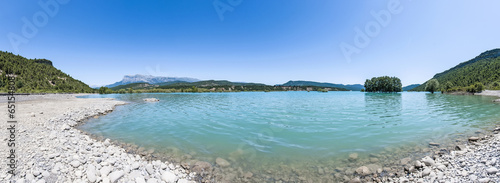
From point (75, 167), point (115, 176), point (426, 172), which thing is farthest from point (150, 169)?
point (426, 172)

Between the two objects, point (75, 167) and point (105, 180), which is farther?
point (75, 167)

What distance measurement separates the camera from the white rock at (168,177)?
6305 mm

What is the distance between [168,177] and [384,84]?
576 ft

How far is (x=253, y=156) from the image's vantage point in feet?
30.3

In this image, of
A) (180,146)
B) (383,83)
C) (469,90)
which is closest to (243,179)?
(180,146)

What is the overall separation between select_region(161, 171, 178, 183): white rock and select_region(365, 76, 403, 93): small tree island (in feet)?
573

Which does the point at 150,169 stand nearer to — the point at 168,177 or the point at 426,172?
the point at 168,177

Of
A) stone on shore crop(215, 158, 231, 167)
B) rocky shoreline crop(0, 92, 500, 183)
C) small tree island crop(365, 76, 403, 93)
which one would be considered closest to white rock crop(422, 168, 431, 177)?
rocky shoreline crop(0, 92, 500, 183)

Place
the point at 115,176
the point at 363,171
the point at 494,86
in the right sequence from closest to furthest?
the point at 115,176 < the point at 363,171 < the point at 494,86

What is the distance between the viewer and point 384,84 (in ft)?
466

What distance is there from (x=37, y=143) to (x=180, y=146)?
6524 mm

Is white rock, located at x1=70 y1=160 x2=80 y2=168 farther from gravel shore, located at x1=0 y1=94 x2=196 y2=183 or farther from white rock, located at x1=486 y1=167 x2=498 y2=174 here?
white rock, located at x1=486 y1=167 x2=498 y2=174

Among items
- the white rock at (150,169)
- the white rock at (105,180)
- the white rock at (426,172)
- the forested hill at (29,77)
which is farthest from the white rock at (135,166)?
the forested hill at (29,77)

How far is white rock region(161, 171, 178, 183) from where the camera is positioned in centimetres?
630
